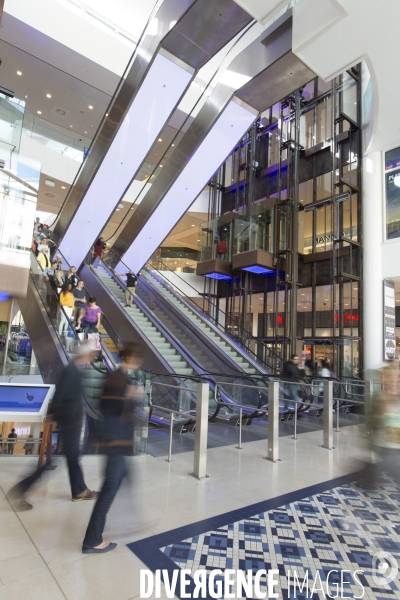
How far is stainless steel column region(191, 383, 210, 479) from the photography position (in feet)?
16.6

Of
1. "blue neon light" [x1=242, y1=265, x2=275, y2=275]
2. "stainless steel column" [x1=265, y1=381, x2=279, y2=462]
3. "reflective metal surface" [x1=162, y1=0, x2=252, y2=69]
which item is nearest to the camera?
"stainless steel column" [x1=265, y1=381, x2=279, y2=462]

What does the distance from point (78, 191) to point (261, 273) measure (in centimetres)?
891

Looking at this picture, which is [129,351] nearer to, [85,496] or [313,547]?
[85,496]

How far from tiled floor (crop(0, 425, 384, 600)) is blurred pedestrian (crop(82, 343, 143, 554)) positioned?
0.16 metres

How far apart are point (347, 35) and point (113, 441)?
9.97 m

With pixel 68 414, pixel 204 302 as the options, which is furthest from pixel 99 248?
pixel 68 414

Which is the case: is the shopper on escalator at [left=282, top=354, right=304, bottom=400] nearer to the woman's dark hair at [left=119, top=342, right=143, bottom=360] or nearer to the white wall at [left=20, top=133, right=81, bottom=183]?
the woman's dark hair at [left=119, top=342, right=143, bottom=360]

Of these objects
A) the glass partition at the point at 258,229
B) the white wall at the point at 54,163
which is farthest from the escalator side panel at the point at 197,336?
the white wall at the point at 54,163

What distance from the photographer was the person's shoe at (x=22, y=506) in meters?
3.70

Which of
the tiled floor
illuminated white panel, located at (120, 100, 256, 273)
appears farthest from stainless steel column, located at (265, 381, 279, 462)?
illuminated white panel, located at (120, 100, 256, 273)

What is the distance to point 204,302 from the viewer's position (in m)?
21.5

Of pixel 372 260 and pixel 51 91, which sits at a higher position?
pixel 51 91

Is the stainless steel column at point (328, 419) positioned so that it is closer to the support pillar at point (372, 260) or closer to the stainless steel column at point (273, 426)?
the stainless steel column at point (273, 426)

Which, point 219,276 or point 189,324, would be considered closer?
point 189,324
